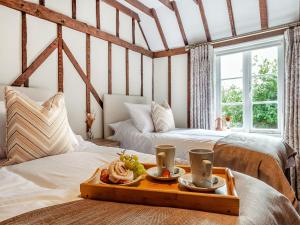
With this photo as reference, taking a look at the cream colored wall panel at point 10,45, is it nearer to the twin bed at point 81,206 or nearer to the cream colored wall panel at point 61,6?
the cream colored wall panel at point 61,6

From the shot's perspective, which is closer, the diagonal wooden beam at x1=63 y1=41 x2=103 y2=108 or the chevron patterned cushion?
the chevron patterned cushion

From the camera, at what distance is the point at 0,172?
3.53 feet

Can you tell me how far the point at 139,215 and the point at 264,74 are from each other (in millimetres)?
3504

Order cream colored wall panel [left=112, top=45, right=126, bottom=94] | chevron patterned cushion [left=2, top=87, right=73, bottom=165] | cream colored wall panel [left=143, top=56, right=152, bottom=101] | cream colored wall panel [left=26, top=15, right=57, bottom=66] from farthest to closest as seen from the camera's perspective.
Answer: cream colored wall panel [left=143, top=56, right=152, bottom=101]
cream colored wall panel [left=112, top=45, right=126, bottom=94]
cream colored wall panel [left=26, top=15, right=57, bottom=66]
chevron patterned cushion [left=2, top=87, right=73, bottom=165]

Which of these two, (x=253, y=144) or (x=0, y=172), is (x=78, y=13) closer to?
(x=0, y=172)

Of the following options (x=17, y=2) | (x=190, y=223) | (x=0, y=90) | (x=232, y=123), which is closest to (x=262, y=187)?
(x=190, y=223)

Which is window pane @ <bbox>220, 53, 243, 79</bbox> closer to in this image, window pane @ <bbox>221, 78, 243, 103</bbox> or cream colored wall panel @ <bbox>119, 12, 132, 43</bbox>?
window pane @ <bbox>221, 78, 243, 103</bbox>

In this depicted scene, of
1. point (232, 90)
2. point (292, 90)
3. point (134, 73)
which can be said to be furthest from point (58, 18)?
point (292, 90)

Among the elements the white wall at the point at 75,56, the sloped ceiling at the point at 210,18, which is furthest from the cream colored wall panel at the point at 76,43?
the sloped ceiling at the point at 210,18

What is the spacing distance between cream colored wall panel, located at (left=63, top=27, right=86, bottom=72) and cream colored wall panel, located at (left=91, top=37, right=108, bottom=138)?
16 centimetres

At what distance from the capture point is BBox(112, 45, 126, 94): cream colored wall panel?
3.46 m

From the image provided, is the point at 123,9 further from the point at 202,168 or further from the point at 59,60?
the point at 202,168

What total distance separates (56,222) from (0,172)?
2.46 feet

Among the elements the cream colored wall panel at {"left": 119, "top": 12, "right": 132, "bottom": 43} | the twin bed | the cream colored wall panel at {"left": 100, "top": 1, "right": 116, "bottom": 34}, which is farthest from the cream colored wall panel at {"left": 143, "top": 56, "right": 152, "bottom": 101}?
the twin bed
